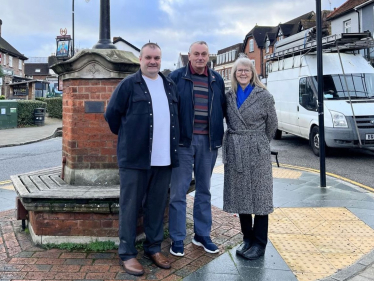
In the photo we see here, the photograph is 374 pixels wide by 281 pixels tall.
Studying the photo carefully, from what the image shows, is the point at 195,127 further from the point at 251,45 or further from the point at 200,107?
the point at 251,45

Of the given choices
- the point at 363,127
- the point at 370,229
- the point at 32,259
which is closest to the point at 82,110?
the point at 32,259

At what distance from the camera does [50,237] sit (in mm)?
3684

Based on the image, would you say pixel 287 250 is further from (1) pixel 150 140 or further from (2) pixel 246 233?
(1) pixel 150 140

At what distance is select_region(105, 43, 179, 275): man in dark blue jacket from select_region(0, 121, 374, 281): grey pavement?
53 centimetres

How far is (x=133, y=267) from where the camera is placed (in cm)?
317

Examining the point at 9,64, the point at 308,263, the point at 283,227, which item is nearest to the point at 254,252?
the point at 308,263

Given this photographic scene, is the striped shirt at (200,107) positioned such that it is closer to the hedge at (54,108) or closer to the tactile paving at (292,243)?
the tactile paving at (292,243)

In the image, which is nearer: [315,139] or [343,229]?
[343,229]

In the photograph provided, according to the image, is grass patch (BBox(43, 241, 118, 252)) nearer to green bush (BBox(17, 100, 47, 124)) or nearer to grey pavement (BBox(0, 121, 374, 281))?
grey pavement (BBox(0, 121, 374, 281))

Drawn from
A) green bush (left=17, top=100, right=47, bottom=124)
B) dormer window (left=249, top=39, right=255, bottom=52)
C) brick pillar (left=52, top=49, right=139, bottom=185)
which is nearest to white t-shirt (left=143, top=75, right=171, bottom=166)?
brick pillar (left=52, top=49, right=139, bottom=185)

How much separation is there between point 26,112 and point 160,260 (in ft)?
66.5

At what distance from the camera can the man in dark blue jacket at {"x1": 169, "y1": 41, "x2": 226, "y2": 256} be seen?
348 centimetres

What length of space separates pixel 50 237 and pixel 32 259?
30cm

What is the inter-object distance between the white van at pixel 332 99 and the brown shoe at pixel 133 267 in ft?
24.3
